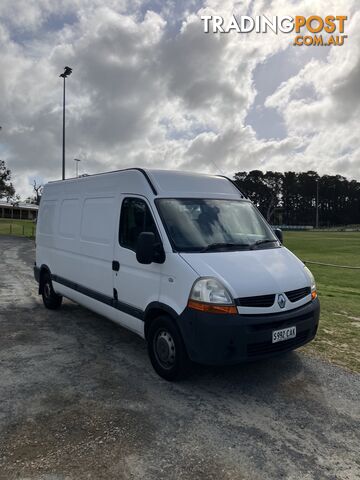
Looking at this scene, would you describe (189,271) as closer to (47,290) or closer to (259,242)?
(259,242)

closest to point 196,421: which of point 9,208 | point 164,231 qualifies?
point 164,231

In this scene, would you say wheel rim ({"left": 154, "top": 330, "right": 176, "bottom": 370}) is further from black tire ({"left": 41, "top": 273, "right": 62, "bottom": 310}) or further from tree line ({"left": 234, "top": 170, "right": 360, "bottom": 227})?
tree line ({"left": 234, "top": 170, "right": 360, "bottom": 227})

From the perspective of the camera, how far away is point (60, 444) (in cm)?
312

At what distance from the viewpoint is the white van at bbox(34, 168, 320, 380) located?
3.89 metres

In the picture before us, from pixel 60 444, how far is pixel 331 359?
→ 3.54m

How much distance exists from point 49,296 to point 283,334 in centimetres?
520

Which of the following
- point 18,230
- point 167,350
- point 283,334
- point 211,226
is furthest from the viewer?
point 18,230

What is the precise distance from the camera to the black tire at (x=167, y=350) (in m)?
4.13

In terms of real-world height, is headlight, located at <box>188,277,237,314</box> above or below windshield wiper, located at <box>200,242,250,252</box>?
below

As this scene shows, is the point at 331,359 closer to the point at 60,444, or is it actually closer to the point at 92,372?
the point at 92,372

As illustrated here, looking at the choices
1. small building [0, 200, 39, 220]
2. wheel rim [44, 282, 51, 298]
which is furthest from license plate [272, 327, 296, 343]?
small building [0, 200, 39, 220]

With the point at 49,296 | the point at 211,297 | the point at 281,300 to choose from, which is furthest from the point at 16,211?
the point at 281,300

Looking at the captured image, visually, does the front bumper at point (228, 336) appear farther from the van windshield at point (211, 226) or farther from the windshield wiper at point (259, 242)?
the windshield wiper at point (259, 242)

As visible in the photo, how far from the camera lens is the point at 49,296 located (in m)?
7.66
